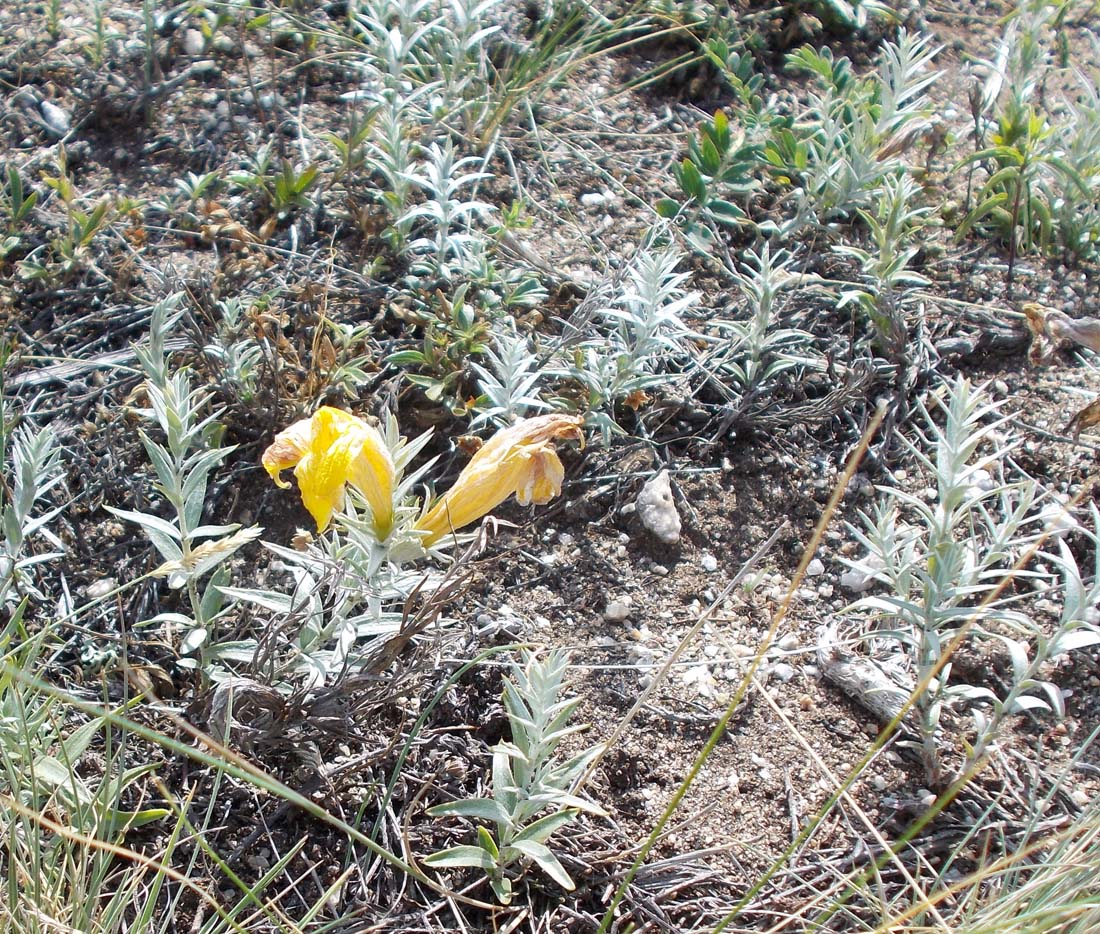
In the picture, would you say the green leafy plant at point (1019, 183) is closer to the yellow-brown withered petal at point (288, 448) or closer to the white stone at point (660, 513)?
the white stone at point (660, 513)

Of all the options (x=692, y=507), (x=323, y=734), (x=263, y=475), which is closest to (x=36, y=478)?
(x=263, y=475)

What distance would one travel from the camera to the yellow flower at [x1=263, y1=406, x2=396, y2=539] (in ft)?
5.41

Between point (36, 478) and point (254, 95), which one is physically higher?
point (254, 95)

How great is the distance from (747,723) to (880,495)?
2.35 feet

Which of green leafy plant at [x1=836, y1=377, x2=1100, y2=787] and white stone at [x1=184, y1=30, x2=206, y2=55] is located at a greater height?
white stone at [x1=184, y1=30, x2=206, y2=55]

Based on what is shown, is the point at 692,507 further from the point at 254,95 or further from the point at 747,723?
the point at 254,95

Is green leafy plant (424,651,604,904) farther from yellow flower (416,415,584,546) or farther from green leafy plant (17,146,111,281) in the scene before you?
green leafy plant (17,146,111,281)

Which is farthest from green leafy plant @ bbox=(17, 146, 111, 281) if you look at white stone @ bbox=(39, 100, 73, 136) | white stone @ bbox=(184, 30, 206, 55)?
white stone @ bbox=(184, 30, 206, 55)

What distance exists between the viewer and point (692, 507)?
2449 millimetres

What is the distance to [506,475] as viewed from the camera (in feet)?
6.00

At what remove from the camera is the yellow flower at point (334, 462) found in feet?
5.41

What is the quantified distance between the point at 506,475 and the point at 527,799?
585 millimetres

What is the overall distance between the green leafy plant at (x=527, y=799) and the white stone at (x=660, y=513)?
627 millimetres

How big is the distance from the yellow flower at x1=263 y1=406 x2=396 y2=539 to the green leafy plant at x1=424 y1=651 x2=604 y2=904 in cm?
41
